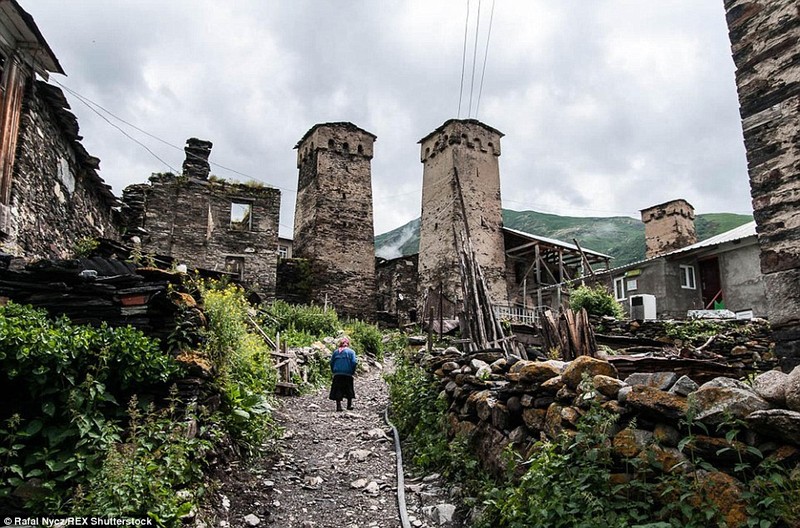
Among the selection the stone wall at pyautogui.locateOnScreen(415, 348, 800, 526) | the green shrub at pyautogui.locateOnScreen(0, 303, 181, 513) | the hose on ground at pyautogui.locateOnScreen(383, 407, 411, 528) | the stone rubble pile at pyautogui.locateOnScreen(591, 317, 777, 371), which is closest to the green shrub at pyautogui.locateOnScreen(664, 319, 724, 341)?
the stone rubble pile at pyautogui.locateOnScreen(591, 317, 777, 371)

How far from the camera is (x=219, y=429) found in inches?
215

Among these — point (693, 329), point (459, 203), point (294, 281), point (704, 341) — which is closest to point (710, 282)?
point (693, 329)

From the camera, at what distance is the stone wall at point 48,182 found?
700cm

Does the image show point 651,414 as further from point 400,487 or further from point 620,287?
point 620,287

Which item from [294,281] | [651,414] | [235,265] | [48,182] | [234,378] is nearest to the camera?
[651,414]

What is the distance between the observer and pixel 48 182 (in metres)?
7.92

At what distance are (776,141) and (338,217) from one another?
22215 millimetres

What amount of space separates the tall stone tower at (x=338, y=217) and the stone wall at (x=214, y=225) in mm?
3535

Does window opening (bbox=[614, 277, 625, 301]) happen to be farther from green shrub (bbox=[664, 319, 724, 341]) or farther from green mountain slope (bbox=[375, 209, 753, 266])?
green mountain slope (bbox=[375, 209, 753, 266])

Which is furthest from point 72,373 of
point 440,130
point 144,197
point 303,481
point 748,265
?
point 440,130

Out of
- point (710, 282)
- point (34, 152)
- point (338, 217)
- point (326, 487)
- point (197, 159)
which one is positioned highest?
point (197, 159)

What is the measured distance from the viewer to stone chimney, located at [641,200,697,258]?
28969mm

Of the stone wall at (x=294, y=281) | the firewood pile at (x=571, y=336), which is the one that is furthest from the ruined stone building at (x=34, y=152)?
the stone wall at (x=294, y=281)

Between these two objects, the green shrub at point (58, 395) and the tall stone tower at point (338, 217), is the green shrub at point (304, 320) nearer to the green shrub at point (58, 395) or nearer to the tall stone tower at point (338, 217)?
the tall stone tower at point (338, 217)
